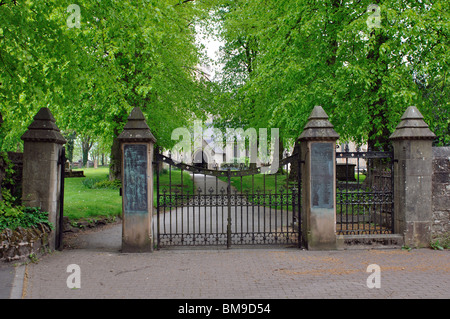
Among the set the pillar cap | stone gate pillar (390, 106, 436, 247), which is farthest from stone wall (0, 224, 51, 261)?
stone gate pillar (390, 106, 436, 247)

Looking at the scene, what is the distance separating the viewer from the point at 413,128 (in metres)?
8.41

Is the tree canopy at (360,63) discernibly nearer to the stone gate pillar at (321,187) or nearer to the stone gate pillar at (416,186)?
the stone gate pillar at (416,186)

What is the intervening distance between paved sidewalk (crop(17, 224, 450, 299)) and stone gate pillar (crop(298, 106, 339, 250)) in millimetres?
382

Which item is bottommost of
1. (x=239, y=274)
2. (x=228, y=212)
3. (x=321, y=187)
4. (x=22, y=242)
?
(x=239, y=274)

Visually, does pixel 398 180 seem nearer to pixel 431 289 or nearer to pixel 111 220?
pixel 431 289

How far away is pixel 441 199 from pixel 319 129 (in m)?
3.24

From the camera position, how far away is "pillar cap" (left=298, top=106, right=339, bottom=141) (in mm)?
8250

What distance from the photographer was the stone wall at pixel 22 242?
6779 millimetres

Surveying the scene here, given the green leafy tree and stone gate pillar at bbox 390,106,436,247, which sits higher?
the green leafy tree

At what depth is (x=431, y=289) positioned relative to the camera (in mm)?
5613

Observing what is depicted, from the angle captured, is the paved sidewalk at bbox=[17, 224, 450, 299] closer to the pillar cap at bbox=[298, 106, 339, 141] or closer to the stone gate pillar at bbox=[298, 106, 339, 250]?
the stone gate pillar at bbox=[298, 106, 339, 250]

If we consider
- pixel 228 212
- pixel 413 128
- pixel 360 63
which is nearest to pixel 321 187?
pixel 228 212

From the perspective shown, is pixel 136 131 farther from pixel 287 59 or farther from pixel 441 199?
pixel 287 59

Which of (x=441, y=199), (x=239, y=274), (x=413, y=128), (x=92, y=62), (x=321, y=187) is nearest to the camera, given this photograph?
(x=239, y=274)
